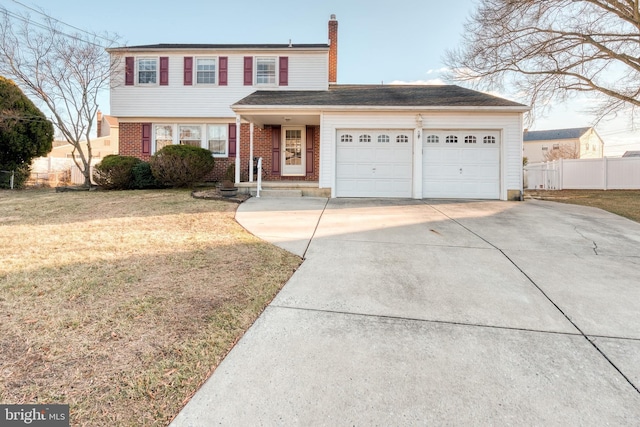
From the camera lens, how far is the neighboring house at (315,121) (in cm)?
1127

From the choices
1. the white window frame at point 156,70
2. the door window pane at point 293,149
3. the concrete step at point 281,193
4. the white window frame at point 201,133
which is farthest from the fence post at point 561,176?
the white window frame at point 156,70

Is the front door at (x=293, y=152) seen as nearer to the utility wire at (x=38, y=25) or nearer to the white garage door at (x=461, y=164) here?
the white garage door at (x=461, y=164)

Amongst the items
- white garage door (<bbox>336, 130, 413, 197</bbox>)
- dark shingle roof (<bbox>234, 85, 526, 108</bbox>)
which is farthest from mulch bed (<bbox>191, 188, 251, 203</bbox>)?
white garage door (<bbox>336, 130, 413, 197</bbox>)

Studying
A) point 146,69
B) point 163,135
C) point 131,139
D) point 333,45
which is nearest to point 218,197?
point 163,135

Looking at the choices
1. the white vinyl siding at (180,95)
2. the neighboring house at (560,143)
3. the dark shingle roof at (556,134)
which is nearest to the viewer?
the white vinyl siding at (180,95)

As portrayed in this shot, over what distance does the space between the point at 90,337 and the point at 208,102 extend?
548 inches

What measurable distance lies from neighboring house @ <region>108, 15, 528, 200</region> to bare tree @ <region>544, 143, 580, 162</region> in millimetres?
35324

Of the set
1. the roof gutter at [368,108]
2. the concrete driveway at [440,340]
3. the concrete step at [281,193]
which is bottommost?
the concrete driveway at [440,340]

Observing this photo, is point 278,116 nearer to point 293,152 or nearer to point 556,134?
point 293,152

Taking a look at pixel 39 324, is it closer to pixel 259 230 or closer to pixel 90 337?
pixel 90 337

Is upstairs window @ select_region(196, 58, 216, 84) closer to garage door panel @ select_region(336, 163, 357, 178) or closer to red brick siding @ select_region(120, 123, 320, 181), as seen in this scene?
red brick siding @ select_region(120, 123, 320, 181)

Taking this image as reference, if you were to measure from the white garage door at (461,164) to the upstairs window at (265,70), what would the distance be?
7454 mm

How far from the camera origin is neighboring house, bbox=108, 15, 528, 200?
11266mm

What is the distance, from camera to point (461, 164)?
11344mm
